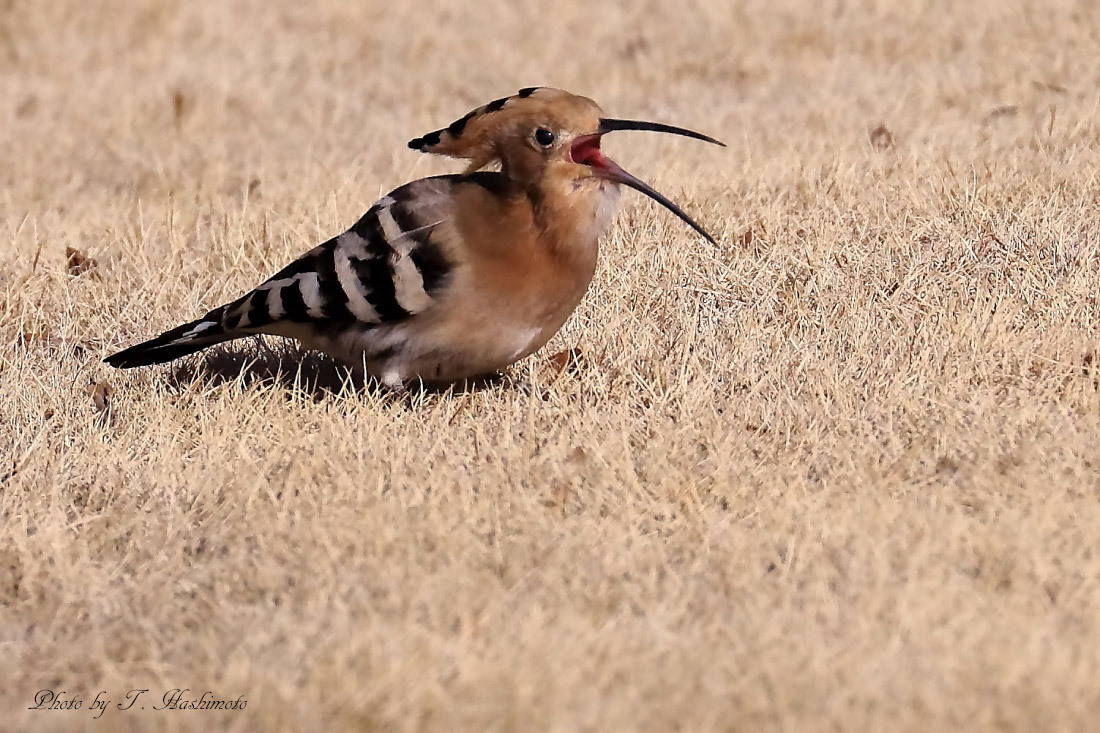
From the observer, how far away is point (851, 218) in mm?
6332

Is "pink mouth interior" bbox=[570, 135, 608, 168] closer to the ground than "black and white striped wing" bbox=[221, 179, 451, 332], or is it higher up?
higher up

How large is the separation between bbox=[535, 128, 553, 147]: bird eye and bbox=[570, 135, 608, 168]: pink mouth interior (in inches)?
2.8

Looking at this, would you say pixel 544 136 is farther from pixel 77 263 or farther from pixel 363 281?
pixel 77 263

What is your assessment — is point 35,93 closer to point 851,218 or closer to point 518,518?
point 851,218

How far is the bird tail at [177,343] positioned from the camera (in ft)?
16.6

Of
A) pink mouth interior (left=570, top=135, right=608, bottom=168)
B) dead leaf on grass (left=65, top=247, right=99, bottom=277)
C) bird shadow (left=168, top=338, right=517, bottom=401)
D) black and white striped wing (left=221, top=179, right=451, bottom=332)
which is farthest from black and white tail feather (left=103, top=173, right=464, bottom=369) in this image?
dead leaf on grass (left=65, top=247, right=99, bottom=277)

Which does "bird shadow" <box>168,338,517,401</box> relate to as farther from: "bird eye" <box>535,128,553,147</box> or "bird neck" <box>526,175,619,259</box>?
"bird eye" <box>535,128,553,147</box>

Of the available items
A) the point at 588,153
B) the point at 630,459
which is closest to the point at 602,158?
the point at 588,153

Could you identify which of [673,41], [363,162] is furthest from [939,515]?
[673,41]

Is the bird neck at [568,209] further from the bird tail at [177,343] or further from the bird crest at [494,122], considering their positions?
the bird tail at [177,343]

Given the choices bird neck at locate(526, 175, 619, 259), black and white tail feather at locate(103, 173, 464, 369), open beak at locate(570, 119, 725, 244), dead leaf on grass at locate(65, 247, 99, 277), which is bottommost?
dead leaf on grass at locate(65, 247, 99, 277)

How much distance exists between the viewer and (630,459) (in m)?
4.27

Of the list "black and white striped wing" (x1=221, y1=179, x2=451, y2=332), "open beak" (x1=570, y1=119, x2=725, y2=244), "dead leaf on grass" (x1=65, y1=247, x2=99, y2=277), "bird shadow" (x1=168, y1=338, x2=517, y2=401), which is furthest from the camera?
"dead leaf on grass" (x1=65, y1=247, x2=99, y2=277)

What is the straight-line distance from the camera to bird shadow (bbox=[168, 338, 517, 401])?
196 inches
